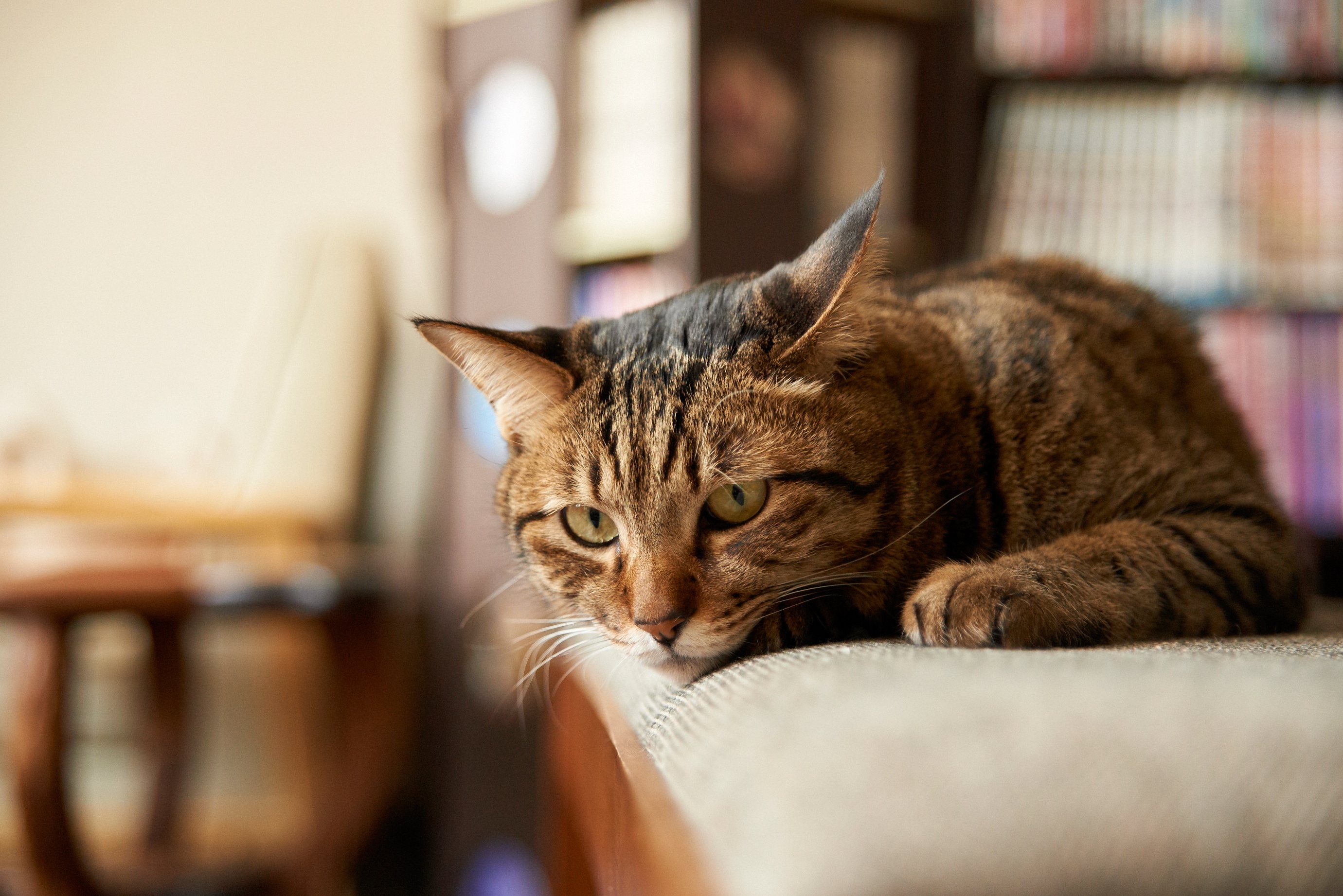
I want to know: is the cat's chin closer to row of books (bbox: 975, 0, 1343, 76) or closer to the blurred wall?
row of books (bbox: 975, 0, 1343, 76)

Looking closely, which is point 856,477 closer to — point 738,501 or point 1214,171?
point 738,501

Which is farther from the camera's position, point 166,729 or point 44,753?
point 166,729

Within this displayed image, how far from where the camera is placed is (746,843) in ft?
0.92

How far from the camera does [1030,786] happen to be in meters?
0.29

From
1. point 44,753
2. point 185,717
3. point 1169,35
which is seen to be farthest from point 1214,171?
point 185,717

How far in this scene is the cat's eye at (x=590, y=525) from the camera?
2.30 feet

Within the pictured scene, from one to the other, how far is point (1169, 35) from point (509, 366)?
1638mm

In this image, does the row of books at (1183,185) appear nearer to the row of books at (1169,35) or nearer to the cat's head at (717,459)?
the row of books at (1169,35)

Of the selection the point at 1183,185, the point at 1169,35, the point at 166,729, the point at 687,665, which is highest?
the point at 1169,35

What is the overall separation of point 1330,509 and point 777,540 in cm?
166

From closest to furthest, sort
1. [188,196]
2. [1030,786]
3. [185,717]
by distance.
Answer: [1030,786] < [185,717] < [188,196]

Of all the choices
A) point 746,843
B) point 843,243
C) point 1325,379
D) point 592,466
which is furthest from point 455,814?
point 1325,379

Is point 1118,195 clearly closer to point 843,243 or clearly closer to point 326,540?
point 843,243

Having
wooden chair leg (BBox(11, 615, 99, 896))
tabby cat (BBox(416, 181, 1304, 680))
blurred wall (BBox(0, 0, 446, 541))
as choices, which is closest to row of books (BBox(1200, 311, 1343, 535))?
tabby cat (BBox(416, 181, 1304, 680))
